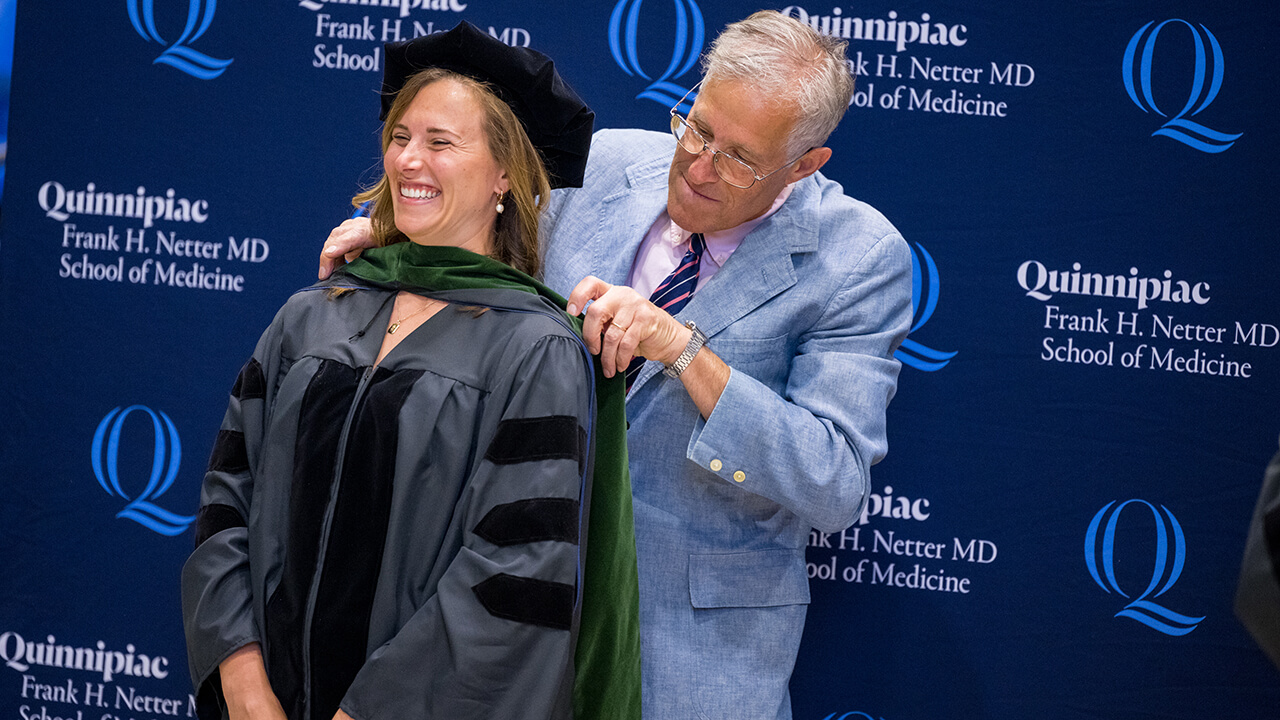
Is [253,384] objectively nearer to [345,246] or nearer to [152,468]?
[345,246]

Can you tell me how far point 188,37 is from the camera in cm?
291

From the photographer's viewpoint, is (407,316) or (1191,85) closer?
(407,316)

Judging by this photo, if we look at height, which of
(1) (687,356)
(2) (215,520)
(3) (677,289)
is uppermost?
(3) (677,289)

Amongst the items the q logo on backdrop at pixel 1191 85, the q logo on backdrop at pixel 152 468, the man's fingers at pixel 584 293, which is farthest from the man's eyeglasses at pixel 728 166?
the q logo on backdrop at pixel 152 468

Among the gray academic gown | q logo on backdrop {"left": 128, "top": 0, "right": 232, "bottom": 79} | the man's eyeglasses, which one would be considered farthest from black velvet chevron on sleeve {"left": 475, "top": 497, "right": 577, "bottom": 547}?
q logo on backdrop {"left": 128, "top": 0, "right": 232, "bottom": 79}

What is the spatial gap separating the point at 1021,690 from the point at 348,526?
1.92 meters

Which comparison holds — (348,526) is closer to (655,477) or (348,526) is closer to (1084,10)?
(655,477)

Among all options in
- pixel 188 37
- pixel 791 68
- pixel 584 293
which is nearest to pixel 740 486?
pixel 584 293

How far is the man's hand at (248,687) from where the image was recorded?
5.76ft

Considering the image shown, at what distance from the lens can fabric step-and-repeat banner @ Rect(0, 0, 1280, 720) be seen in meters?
2.68

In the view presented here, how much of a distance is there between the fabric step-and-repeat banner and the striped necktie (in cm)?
63

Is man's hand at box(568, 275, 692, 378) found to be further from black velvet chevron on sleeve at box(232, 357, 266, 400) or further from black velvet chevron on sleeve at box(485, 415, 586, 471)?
black velvet chevron on sleeve at box(232, 357, 266, 400)

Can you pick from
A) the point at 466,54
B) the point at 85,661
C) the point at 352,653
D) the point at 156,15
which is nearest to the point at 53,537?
the point at 85,661

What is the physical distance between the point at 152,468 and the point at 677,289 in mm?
→ 1696
